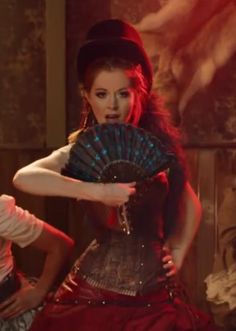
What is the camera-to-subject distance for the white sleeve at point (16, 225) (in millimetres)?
1747

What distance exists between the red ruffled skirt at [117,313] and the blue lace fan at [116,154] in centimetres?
30

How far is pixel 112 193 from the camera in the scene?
147 centimetres

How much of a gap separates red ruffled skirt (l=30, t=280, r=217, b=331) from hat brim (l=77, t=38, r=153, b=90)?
1.97 feet

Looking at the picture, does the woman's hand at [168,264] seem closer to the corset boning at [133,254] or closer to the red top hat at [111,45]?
the corset boning at [133,254]

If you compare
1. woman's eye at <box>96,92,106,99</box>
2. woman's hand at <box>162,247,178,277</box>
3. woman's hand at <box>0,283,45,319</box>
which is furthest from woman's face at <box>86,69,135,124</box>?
woman's hand at <box>0,283,45,319</box>

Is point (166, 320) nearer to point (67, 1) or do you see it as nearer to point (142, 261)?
point (142, 261)

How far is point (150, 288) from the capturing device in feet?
5.01

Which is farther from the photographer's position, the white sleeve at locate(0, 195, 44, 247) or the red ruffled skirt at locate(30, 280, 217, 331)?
the white sleeve at locate(0, 195, 44, 247)

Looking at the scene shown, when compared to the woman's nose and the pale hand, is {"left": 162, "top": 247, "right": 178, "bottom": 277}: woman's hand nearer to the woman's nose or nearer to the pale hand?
the pale hand

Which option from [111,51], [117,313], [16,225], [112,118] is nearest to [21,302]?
[16,225]

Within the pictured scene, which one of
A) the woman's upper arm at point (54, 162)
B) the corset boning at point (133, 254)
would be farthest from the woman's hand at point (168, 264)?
the woman's upper arm at point (54, 162)

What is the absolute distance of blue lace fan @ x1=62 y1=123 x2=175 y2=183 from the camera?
1505mm

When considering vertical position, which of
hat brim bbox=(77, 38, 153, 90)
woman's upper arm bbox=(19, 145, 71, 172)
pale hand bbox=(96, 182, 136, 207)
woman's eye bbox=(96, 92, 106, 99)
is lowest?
pale hand bbox=(96, 182, 136, 207)

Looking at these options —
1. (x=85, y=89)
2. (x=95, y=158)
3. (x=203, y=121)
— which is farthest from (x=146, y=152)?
(x=203, y=121)
